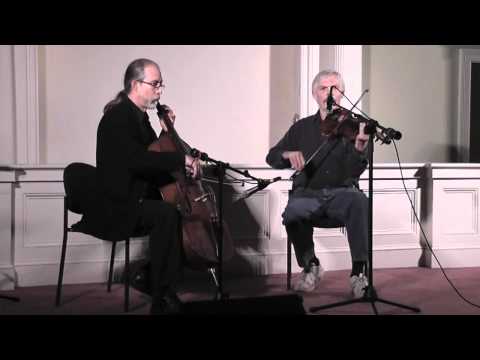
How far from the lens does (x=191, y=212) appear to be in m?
2.71

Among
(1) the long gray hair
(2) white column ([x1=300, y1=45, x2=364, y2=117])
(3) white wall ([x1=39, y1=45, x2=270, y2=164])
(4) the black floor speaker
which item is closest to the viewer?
(4) the black floor speaker

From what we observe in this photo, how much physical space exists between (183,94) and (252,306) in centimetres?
287

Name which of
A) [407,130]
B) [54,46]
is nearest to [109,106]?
[54,46]

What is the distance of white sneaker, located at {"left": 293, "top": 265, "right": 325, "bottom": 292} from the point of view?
3.28 metres

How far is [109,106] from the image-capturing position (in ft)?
9.37

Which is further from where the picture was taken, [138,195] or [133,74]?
[133,74]

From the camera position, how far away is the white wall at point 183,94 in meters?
4.42

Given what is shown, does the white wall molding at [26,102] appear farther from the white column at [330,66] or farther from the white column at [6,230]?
the white column at [330,66]

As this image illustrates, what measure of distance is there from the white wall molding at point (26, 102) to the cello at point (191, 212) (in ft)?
5.20

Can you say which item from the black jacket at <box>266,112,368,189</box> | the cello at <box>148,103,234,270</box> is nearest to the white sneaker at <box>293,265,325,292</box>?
the black jacket at <box>266,112,368,189</box>

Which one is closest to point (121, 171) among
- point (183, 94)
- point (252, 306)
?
point (252, 306)

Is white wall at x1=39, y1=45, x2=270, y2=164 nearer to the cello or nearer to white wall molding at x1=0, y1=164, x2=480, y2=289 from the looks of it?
white wall molding at x1=0, y1=164, x2=480, y2=289

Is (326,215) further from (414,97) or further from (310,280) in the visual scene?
(414,97)

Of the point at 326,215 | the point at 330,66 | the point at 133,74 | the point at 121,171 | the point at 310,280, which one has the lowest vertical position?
the point at 310,280
